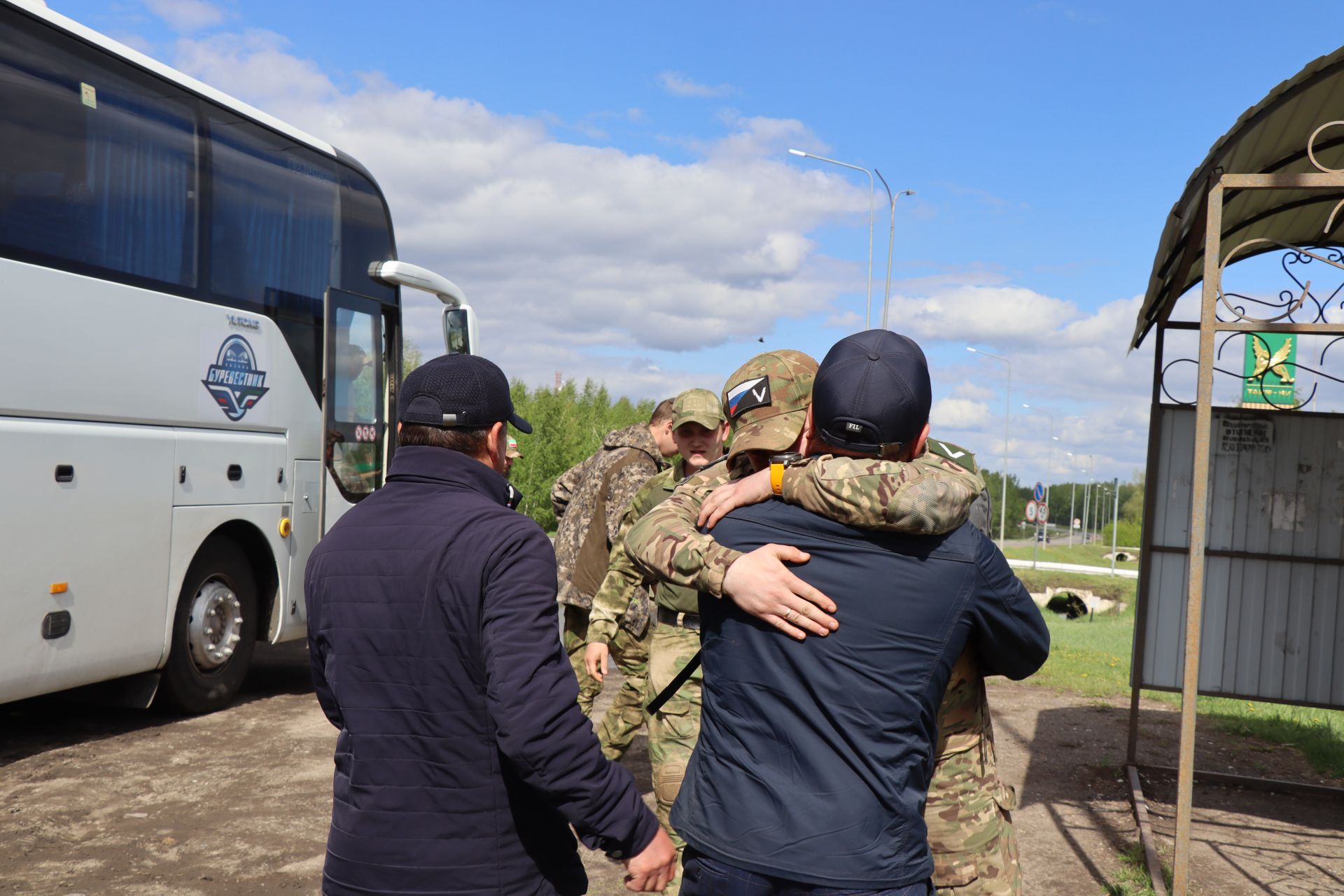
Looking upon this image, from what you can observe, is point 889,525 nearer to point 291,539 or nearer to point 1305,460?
point 1305,460

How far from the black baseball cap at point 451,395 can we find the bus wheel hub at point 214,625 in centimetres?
556

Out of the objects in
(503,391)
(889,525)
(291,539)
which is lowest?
(291,539)

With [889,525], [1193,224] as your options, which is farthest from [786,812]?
[1193,224]

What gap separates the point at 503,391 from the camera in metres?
2.60

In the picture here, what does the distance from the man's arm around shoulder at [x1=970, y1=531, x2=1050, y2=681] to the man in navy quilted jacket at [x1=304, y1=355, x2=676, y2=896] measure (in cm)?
77

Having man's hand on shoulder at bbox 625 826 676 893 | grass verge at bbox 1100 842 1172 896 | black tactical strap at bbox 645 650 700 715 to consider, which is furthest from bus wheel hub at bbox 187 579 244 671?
man's hand on shoulder at bbox 625 826 676 893

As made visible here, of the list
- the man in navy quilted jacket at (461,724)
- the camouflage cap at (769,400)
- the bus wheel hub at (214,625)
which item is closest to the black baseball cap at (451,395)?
the man in navy quilted jacket at (461,724)

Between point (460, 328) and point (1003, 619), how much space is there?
7.88 metres

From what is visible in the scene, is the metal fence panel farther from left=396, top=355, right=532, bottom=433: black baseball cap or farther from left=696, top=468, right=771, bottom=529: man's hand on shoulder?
left=396, top=355, right=532, bottom=433: black baseball cap

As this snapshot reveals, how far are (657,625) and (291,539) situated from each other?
498 centimetres

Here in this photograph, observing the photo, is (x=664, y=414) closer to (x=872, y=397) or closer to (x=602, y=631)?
(x=602, y=631)

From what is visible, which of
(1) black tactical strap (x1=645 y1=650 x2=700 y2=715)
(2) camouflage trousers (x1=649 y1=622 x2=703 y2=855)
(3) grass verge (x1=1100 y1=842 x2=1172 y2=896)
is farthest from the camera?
(3) grass verge (x1=1100 y1=842 x2=1172 y2=896)

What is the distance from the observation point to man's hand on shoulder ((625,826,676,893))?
2285 millimetres

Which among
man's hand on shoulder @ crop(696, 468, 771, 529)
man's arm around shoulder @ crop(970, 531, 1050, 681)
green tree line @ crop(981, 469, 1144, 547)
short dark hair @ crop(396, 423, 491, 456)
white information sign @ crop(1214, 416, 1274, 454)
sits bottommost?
green tree line @ crop(981, 469, 1144, 547)
